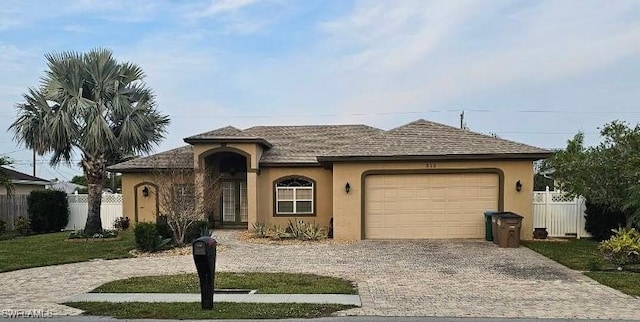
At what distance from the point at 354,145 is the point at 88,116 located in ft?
31.1

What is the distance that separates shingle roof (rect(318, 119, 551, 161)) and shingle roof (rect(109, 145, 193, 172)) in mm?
6753

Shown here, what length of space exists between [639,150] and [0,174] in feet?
72.9

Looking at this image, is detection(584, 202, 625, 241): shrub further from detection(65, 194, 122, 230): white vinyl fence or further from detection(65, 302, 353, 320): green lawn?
detection(65, 194, 122, 230): white vinyl fence

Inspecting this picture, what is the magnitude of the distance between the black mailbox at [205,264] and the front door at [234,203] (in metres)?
15.1

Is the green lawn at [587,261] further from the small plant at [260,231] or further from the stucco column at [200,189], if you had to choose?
the stucco column at [200,189]

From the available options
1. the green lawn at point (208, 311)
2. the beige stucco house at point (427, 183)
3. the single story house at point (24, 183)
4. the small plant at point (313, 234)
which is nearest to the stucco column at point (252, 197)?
the beige stucco house at point (427, 183)

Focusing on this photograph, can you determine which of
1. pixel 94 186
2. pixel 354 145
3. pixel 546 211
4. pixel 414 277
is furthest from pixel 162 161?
pixel 546 211

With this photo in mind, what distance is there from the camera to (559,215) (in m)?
20.3

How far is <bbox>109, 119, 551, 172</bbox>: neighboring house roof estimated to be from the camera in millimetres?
18625

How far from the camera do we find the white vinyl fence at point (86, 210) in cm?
2461

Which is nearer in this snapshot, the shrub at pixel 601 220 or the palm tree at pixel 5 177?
the shrub at pixel 601 220

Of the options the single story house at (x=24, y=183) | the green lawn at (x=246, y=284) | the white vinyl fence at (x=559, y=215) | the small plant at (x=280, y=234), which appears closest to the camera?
the green lawn at (x=246, y=284)

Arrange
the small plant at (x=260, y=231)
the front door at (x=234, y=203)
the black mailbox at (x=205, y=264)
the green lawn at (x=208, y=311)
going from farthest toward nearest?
the front door at (x=234, y=203) < the small plant at (x=260, y=231) < the black mailbox at (x=205, y=264) < the green lawn at (x=208, y=311)

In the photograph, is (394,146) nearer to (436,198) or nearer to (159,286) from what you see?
(436,198)
